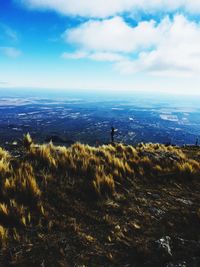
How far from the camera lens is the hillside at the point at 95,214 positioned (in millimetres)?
5098

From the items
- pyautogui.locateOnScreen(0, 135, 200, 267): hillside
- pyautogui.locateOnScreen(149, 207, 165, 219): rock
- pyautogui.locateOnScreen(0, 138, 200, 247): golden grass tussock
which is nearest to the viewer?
pyautogui.locateOnScreen(0, 135, 200, 267): hillside

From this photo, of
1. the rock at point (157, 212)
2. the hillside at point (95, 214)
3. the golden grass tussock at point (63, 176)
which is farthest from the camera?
the rock at point (157, 212)

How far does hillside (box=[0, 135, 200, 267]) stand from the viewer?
510 cm

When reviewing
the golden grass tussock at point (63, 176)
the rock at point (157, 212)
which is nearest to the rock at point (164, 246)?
the rock at point (157, 212)

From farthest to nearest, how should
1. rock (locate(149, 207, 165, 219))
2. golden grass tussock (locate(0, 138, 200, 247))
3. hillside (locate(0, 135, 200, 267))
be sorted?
rock (locate(149, 207, 165, 219))
golden grass tussock (locate(0, 138, 200, 247))
hillside (locate(0, 135, 200, 267))

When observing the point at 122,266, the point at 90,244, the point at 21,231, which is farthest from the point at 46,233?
the point at 122,266

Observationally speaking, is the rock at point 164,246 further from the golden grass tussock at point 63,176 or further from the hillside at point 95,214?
the golden grass tussock at point 63,176

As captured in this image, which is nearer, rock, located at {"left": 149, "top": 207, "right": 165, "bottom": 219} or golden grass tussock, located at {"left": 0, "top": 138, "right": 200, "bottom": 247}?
golden grass tussock, located at {"left": 0, "top": 138, "right": 200, "bottom": 247}

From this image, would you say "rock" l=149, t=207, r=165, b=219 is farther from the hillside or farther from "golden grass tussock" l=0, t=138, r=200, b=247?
"golden grass tussock" l=0, t=138, r=200, b=247

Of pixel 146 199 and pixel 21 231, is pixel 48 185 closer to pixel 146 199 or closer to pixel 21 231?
pixel 21 231

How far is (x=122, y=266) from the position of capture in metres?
4.83

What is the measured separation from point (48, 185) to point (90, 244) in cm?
309

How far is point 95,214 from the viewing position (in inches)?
264

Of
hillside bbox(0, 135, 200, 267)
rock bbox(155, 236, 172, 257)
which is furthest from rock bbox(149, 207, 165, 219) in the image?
rock bbox(155, 236, 172, 257)
